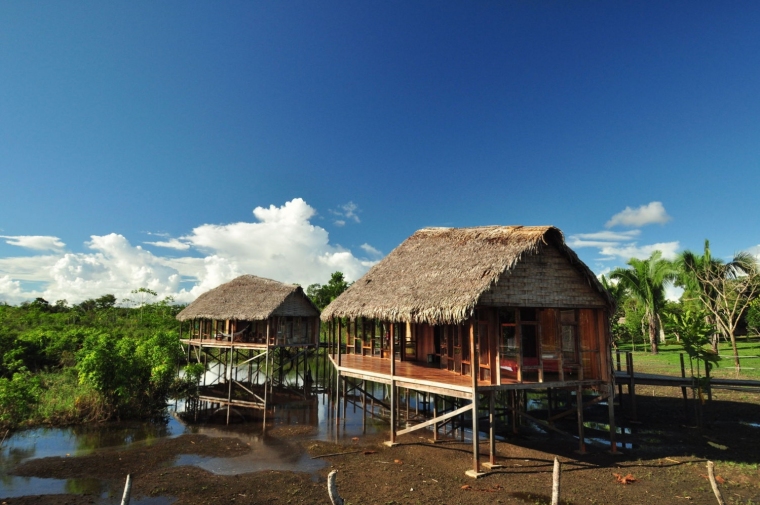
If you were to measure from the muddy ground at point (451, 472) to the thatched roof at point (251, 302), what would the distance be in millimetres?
7457

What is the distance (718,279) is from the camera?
26.3 m

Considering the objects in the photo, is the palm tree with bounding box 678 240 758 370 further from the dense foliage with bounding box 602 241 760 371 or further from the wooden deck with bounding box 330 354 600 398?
the wooden deck with bounding box 330 354 600 398

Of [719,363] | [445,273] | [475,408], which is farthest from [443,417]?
[719,363]

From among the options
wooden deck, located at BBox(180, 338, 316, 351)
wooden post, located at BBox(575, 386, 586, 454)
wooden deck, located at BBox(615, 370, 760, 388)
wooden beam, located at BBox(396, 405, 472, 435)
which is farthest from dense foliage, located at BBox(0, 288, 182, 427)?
wooden deck, located at BBox(615, 370, 760, 388)

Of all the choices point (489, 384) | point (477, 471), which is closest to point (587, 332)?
point (489, 384)

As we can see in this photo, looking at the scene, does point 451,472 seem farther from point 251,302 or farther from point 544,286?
point 251,302

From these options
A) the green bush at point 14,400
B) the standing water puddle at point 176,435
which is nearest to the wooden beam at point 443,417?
the standing water puddle at point 176,435

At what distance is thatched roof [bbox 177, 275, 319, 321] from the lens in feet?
68.7

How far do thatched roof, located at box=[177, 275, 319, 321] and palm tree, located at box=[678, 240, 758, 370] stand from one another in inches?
952

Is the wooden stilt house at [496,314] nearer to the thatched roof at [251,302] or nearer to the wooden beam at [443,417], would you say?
the wooden beam at [443,417]

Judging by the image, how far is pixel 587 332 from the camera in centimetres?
1194

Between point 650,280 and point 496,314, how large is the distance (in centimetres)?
2657

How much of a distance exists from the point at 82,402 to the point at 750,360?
33.1m

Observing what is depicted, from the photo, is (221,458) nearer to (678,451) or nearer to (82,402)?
(82,402)
